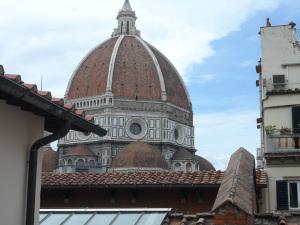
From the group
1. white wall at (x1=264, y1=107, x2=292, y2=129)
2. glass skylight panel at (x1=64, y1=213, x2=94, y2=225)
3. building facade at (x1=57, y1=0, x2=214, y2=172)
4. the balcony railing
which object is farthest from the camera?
building facade at (x1=57, y1=0, x2=214, y2=172)

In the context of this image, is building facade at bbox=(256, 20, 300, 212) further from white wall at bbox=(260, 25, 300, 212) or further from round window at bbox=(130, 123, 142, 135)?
round window at bbox=(130, 123, 142, 135)

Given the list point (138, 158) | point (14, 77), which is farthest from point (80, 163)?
point (14, 77)

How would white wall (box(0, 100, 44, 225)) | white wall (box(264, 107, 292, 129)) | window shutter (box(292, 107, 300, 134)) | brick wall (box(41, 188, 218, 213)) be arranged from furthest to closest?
white wall (box(264, 107, 292, 129)) < window shutter (box(292, 107, 300, 134)) < brick wall (box(41, 188, 218, 213)) < white wall (box(0, 100, 44, 225))

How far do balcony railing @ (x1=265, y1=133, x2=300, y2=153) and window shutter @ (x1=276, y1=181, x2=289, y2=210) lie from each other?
1466mm

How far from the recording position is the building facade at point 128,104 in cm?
8981

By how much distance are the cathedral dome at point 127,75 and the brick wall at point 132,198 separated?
→ 79259 millimetres

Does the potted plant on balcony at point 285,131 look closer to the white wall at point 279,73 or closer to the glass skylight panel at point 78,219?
the white wall at point 279,73

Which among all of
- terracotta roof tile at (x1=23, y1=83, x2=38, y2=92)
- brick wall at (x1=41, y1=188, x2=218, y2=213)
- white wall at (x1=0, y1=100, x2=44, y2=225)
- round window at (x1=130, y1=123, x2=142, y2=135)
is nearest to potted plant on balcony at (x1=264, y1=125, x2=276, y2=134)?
brick wall at (x1=41, y1=188, x2=218, y2=213)

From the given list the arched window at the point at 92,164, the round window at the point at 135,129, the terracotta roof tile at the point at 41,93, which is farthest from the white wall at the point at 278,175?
the round window at the point at 135,129

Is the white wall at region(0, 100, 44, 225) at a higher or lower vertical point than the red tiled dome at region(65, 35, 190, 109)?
lower

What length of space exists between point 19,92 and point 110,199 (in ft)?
38.9

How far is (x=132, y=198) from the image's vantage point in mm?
16844

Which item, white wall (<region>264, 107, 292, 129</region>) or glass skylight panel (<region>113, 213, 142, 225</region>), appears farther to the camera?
white wall (<region>264, 107, 292, 129</region>)

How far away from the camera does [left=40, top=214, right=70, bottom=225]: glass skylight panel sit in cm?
942
